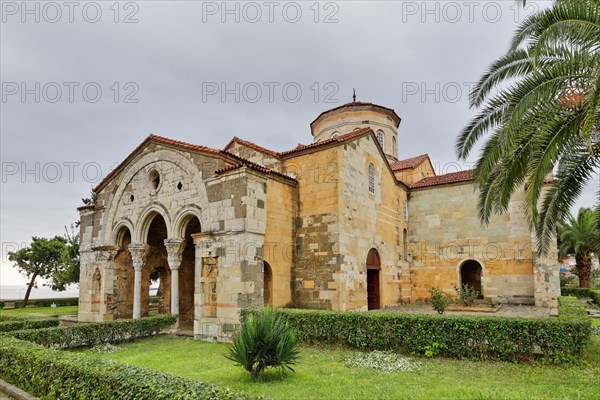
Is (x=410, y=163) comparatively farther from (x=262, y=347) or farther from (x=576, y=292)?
(x=262, y=347)

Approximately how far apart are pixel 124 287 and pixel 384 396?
Answer: 51.4 ft

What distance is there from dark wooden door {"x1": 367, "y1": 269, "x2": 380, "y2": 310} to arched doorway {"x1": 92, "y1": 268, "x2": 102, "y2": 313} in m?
12.8

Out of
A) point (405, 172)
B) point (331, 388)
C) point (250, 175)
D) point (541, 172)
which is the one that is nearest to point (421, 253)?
point (405, 172)

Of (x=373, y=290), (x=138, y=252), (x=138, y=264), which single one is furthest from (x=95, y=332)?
(x=373, y=290)

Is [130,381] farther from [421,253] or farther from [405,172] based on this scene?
[405,172]

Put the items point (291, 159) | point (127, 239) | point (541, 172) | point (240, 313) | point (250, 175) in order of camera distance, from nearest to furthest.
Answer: point (541, 172)
point (240, 313)
point (250, 175)
point (291, 159)
point (127, 239)

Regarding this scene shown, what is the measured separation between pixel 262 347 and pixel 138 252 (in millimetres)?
11051

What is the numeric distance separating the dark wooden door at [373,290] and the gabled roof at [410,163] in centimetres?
929

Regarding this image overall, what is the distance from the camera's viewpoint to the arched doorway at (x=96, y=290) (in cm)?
1866

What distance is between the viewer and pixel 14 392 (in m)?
7.44

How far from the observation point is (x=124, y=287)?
18.9 metres

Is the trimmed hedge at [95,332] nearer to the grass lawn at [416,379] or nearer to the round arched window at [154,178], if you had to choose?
the grass lawn at [416,379]

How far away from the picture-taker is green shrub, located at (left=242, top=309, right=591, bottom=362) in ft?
27.9

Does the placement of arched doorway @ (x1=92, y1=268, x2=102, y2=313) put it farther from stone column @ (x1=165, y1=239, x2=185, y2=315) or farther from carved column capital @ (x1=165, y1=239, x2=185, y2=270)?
carved column capital @ (x1=165, y1=239, x2=185, y2=270)
